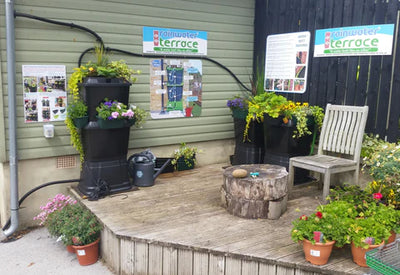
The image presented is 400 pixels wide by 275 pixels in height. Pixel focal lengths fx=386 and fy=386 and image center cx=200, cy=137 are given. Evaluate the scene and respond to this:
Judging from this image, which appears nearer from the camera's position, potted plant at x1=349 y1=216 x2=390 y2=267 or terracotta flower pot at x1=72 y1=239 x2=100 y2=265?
potted plant at x1=349 y1=216 x2=390 y2=267

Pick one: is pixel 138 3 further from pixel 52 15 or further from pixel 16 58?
pixel 16 58

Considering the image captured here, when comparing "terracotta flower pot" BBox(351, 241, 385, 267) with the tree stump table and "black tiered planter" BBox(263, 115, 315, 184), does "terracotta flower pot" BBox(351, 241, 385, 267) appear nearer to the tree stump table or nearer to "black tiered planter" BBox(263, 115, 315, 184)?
the tree stump table

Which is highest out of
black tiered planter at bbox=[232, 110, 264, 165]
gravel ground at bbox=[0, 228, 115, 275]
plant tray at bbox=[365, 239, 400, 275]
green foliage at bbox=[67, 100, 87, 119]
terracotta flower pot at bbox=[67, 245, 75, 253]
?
green foliage at bbox=[67, 100, 87, 119]

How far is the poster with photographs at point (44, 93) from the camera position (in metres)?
4.19

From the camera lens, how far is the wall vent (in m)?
4.53

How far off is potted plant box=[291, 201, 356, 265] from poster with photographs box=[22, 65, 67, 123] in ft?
9.69

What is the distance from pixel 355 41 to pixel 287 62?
3.48 ft

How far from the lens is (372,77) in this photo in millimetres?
4465

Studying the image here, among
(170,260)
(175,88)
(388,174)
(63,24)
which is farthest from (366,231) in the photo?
(63,24)

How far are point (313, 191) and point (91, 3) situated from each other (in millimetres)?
3403

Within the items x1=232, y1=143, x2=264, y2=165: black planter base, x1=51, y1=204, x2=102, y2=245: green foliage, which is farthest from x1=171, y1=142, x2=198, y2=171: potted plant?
x1=51, y1=204, x2=102, y2=245: green foliage

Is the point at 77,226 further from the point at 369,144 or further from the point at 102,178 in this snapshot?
the point at 369,144

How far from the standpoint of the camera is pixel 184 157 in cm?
541

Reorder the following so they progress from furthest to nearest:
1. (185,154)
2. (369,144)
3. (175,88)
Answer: (185,154) → (175,88) → (369,144)
